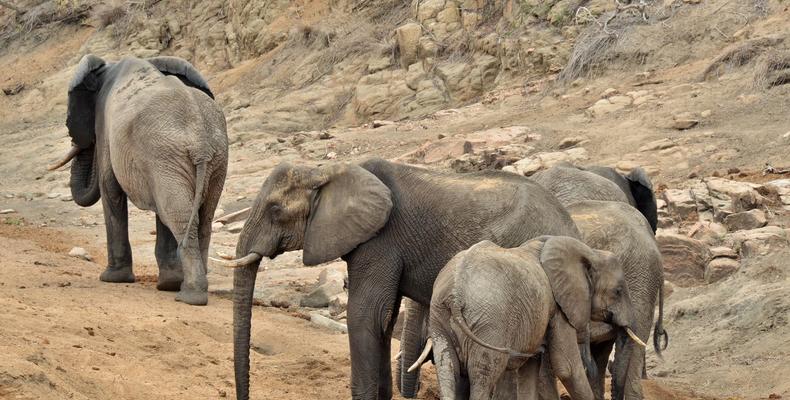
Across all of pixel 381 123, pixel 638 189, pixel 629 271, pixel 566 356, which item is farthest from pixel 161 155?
pixel 381 123

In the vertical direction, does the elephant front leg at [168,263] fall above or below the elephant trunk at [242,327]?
below

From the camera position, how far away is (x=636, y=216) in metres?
9.25

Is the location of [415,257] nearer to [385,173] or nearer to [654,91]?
[385,173]

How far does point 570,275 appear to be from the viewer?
7277 mm

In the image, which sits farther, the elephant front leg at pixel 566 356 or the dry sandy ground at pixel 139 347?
the dry sandy ground at pixel 139 347

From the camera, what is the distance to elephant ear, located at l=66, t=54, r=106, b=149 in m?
13.2

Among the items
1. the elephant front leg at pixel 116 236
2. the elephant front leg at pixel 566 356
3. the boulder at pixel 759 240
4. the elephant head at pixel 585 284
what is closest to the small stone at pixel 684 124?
the boulder at pixel 759 240

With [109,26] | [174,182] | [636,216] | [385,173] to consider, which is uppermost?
[385,173]

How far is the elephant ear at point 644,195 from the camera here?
11.5m

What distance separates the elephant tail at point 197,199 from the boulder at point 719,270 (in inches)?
186

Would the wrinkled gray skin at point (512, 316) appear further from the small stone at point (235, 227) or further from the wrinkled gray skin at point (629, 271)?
the small stone at point (235, 227)

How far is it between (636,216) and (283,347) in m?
3.04

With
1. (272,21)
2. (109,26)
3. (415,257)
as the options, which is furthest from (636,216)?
(109,26)

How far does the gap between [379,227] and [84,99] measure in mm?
5973
